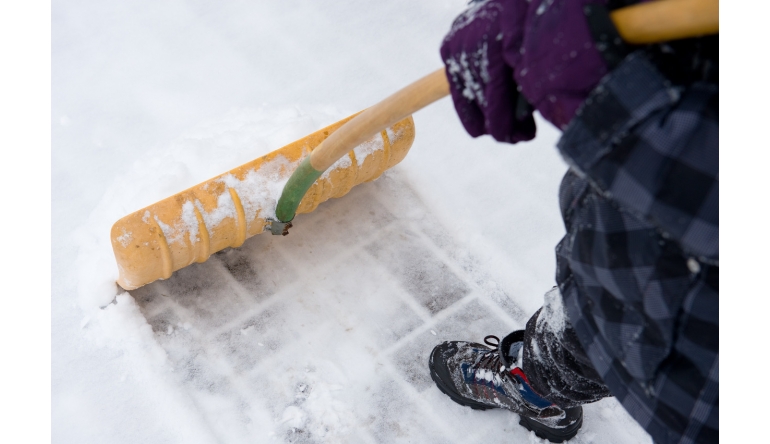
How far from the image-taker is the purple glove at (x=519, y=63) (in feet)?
2.57

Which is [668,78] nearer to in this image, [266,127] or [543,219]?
[543,219]

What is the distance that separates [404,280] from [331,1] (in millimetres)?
1622

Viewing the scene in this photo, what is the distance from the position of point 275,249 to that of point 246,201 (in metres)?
0.31

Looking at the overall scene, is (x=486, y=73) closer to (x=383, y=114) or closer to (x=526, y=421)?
(x=383, y=114)

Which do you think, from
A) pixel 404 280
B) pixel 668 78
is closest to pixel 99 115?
pixel 404 280

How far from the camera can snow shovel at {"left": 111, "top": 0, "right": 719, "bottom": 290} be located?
67.1 inches

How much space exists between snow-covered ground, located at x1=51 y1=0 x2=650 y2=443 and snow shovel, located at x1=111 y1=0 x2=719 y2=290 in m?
0.19

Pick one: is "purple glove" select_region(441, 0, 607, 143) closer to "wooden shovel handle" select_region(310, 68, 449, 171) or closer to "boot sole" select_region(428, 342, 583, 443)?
"wooden shovel handle" select_region(310, 68, 449, 171)

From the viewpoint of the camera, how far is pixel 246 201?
187 centimetres

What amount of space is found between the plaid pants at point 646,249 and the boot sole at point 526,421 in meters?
0.51

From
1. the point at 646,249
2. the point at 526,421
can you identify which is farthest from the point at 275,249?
the point at 646,249

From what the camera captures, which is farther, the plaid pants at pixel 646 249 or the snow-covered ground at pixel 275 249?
the snow-covered ground at pixel 275 249

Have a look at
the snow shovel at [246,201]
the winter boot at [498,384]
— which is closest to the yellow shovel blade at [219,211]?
the snow shovel at [246,201]

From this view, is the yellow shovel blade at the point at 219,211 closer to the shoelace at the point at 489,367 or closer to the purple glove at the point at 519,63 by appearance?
the shoelace at the point at 489,367
